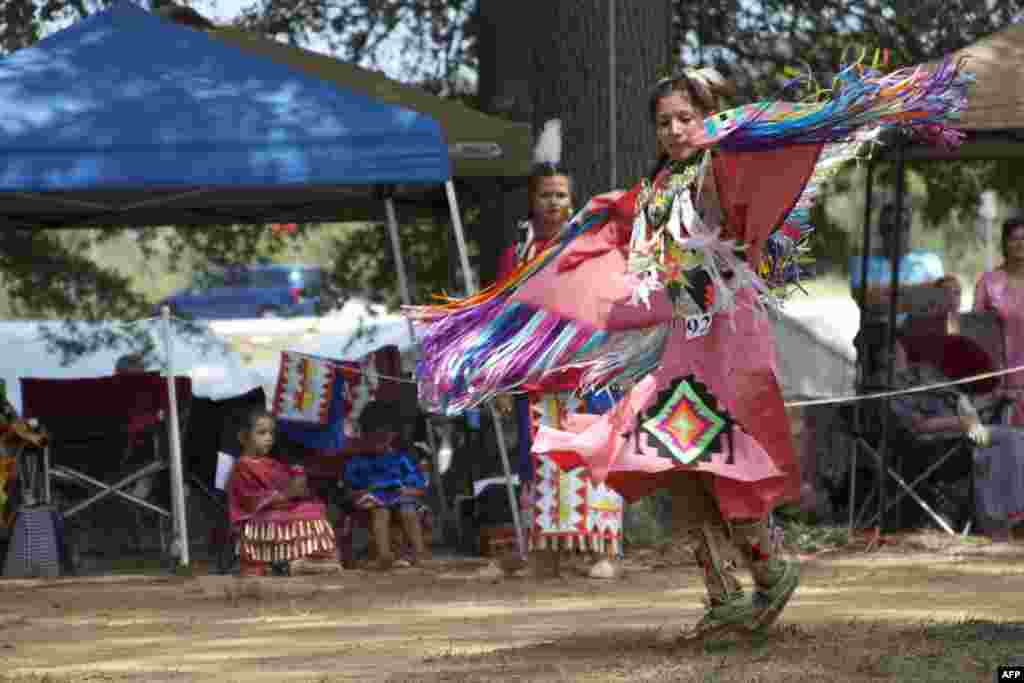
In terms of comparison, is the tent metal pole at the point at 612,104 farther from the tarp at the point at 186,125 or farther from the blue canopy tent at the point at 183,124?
the tarp at the point at 186,125

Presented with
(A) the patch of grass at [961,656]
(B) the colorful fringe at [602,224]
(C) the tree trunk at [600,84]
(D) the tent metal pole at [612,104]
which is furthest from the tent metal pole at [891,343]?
(A) the patch of grass at [961,656]

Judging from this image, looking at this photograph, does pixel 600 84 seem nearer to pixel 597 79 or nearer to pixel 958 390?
pixel 597 79

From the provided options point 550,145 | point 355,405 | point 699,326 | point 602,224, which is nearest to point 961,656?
point 699,326

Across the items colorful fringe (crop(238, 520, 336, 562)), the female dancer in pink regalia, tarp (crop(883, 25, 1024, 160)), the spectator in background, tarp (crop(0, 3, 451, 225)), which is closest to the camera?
the female dancer in pink regalia

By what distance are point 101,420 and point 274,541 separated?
48.2 inches

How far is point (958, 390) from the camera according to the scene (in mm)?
8750

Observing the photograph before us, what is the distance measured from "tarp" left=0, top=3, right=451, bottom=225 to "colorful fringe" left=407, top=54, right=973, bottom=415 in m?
1.88

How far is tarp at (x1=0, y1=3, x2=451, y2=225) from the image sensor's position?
7.24 m

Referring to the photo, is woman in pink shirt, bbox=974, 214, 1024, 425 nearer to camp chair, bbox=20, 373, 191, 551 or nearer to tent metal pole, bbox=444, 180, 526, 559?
tent metal pole, bbox=444, 180, 526, 559

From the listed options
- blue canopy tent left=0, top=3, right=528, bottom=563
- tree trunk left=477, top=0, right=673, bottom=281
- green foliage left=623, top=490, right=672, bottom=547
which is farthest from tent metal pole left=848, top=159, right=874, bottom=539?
blue canopy tent left=0, top=3, right=528, bottom=563

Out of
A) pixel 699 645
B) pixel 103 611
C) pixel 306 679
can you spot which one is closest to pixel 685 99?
pixel 699 645

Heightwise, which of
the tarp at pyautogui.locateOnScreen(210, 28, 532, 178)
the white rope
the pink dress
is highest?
the tarp at pyautogui.locateOnScreen(210, 28, 532, 178)

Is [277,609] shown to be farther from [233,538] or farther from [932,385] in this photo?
[932,385]

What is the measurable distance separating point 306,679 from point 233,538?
343 centimetres
